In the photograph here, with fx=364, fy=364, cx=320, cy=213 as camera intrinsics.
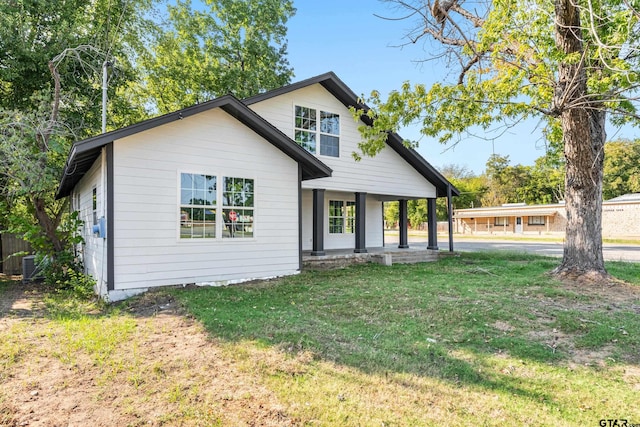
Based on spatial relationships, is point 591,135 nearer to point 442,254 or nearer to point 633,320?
point 633,320

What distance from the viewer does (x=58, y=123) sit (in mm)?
9664

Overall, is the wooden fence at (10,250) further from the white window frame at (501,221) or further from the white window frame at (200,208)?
the white window frame at (501,221)

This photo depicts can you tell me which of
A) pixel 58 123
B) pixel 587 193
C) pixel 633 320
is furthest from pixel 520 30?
pixel 58 123

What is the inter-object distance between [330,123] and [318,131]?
0.62 metres

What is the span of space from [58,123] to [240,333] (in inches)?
341

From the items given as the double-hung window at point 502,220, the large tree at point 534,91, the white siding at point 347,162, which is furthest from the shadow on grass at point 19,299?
the double-hung window at point 502,220

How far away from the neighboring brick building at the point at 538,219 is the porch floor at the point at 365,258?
16538mm

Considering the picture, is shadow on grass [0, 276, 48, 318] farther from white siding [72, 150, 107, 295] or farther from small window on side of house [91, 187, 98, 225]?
small window on side of house [91, 187, 98, 225]

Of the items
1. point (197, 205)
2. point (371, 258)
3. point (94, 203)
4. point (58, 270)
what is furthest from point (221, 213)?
point (371, 258)

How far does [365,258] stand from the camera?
477 inches

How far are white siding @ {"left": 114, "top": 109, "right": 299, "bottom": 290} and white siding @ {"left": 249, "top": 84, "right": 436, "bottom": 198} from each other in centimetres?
215

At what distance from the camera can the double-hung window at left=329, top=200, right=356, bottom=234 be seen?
14.0m

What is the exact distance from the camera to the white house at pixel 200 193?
23.1 feet

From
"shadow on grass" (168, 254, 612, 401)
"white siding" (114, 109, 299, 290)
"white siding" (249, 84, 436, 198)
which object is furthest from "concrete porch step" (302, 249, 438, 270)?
"white siding" (249, 84, 436, 198)
